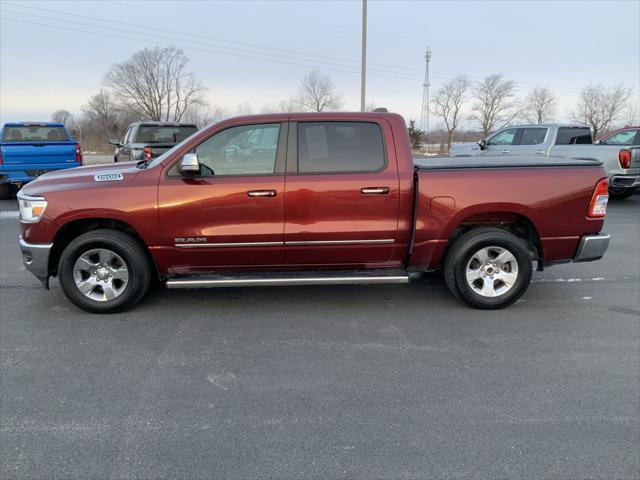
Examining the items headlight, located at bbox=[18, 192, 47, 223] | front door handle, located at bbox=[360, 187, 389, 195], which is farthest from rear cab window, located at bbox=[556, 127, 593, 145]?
headlight, located at bbox=[18, 192, 47, 223]

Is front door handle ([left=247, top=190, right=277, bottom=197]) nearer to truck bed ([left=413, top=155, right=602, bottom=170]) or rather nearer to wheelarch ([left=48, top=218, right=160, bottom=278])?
wheelarch ([left=48, top=218, right=160, bottom=278])

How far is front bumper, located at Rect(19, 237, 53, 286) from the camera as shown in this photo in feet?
14.9

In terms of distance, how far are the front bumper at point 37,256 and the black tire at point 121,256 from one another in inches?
6.0

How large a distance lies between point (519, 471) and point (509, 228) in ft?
10.0

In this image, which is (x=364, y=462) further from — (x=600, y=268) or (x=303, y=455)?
(x=600, y=268)

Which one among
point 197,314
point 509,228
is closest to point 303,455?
point 197,314

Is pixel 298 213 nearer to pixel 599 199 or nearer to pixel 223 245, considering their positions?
pixel 223 245

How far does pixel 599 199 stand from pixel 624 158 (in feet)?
26.0

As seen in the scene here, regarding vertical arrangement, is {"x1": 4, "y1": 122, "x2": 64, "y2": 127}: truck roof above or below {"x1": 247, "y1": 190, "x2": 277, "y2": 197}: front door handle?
above

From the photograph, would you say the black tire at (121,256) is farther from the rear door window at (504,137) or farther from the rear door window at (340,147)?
the rear door window at (504,137)

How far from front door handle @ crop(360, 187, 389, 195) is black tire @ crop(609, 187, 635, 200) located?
1045 centimetres

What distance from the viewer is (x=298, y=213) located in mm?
4559

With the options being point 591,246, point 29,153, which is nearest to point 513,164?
point 591,246

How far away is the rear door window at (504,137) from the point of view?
13727 millimetres
